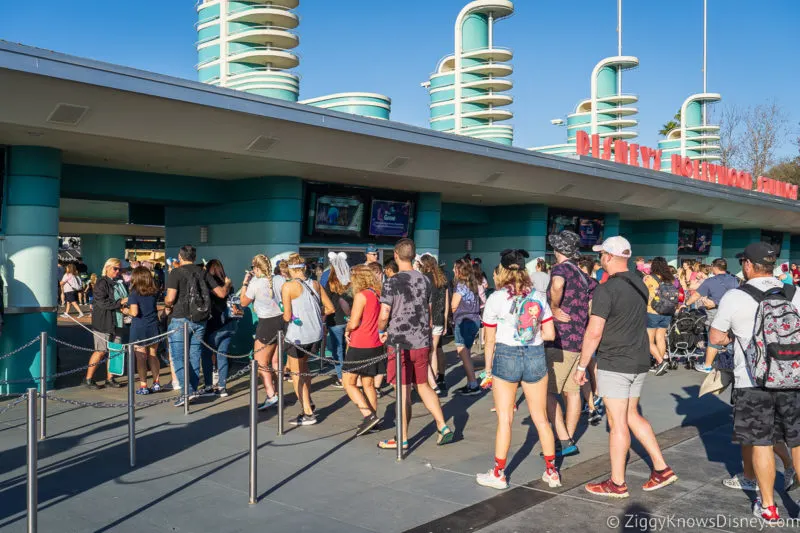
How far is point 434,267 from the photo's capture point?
33.4ft

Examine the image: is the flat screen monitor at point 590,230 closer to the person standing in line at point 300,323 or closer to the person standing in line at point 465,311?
the person standing in line at point 465,311

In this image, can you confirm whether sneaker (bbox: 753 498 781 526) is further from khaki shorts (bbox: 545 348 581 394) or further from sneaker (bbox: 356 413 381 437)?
sneaker (bbox: 356 413 381 437)

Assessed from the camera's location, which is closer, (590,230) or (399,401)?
(399,401)

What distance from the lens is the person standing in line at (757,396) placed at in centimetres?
530

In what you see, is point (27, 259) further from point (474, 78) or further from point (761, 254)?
point (474, 78)

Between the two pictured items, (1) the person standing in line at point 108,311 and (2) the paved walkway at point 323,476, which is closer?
(2) the paved walkway at point 323,476

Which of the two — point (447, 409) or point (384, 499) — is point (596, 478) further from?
point (447, 409)

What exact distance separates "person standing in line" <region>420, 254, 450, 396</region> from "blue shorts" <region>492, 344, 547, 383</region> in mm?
3966

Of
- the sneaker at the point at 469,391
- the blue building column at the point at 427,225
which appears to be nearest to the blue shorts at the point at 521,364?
the sneaker at the point at 469,391

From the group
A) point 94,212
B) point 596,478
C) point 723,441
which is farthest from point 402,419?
point 94,212

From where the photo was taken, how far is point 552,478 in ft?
20.1

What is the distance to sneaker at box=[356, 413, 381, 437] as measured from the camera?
25.9 feet

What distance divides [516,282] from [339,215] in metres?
9.04

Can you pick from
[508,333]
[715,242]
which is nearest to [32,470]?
[508,333]
